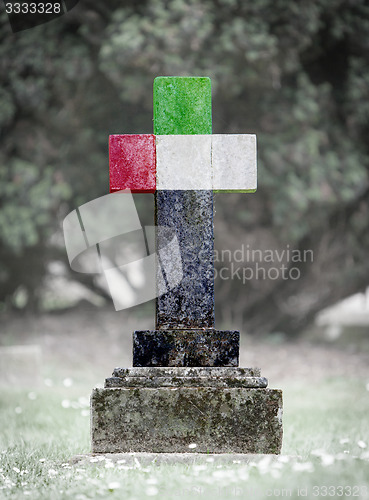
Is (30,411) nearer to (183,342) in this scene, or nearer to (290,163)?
(183,342)

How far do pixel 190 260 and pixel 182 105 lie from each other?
1015mm

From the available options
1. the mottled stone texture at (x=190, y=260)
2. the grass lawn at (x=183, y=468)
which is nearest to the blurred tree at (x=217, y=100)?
the grass lawn at (x=183, y=468)

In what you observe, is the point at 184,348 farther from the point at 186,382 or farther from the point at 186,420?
the point at 186,420

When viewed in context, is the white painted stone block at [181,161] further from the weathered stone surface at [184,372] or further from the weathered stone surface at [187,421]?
the weathered stone surface at [187,421]

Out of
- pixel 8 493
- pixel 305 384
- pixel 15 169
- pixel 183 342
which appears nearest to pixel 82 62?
pixel 15 169

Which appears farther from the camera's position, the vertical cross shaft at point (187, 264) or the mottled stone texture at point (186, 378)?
the vertical cross shaft at point (187, 264)

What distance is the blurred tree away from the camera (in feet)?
27.5

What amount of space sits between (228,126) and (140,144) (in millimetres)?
5446

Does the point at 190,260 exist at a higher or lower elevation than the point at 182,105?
lower

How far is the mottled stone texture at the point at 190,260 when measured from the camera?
395 cm

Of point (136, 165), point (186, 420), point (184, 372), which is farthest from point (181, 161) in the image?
point (186, 420)

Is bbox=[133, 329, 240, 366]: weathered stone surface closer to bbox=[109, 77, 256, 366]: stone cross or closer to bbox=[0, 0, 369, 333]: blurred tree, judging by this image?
bbox=[109, 77, 256, 366]: stone cross

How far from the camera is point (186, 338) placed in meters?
3.84

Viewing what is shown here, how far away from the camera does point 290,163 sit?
29.6 ft
